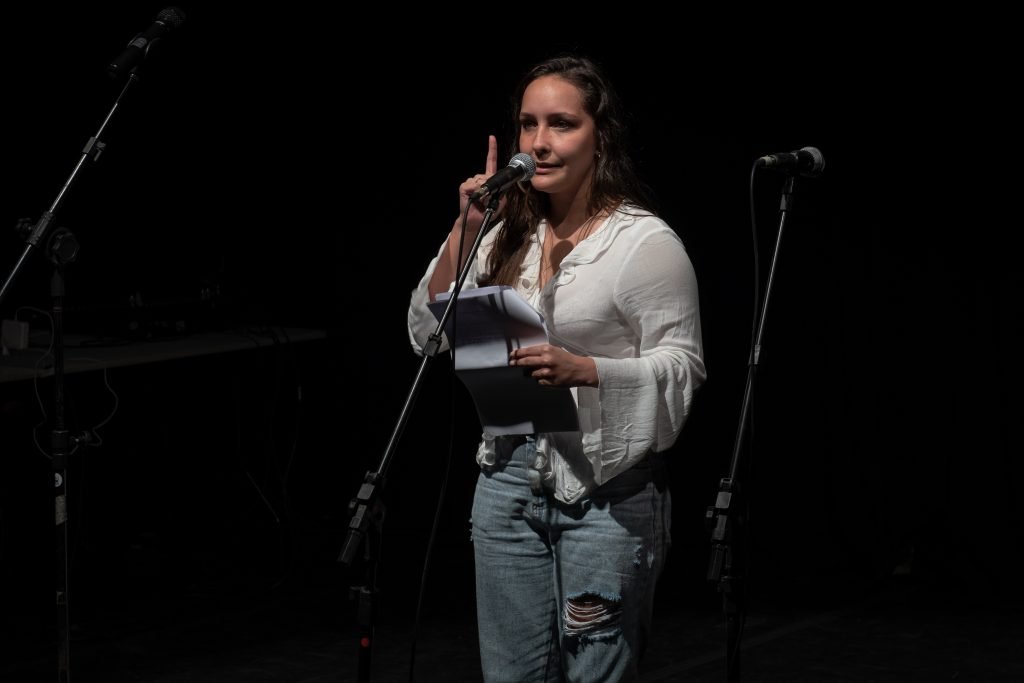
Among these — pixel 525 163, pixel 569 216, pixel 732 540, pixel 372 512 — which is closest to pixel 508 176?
pixel 525 163

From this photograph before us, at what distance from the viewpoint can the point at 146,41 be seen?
281 cm

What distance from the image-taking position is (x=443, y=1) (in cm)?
496

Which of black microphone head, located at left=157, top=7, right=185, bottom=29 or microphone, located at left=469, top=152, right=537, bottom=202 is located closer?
microphone, located at left=469, top=152, right=537, bottom=202

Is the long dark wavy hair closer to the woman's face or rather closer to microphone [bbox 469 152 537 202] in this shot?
the woman's face

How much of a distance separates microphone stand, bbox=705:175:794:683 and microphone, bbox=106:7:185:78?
136 centimetres

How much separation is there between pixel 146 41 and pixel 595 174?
3.98 feet

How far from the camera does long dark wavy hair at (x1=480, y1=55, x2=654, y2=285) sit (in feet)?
6.86

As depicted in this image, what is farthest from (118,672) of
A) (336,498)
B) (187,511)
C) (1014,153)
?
(1014,153)

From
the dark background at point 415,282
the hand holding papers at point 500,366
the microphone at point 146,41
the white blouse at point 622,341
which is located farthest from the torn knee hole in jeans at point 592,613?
the dark background at point 415,282

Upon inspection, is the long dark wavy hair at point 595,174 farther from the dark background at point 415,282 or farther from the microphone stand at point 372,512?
the dark background at point 415,282

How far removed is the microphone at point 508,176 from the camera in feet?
6.48

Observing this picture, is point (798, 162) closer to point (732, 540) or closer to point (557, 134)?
point (557, 134)

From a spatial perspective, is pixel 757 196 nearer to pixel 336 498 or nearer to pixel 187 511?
pixel 336 498

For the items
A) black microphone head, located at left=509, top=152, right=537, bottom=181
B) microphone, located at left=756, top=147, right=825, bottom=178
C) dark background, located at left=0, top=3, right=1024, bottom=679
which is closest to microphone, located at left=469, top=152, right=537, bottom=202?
black microphone head, located at left=509, top=152, right=537, bottom=181
